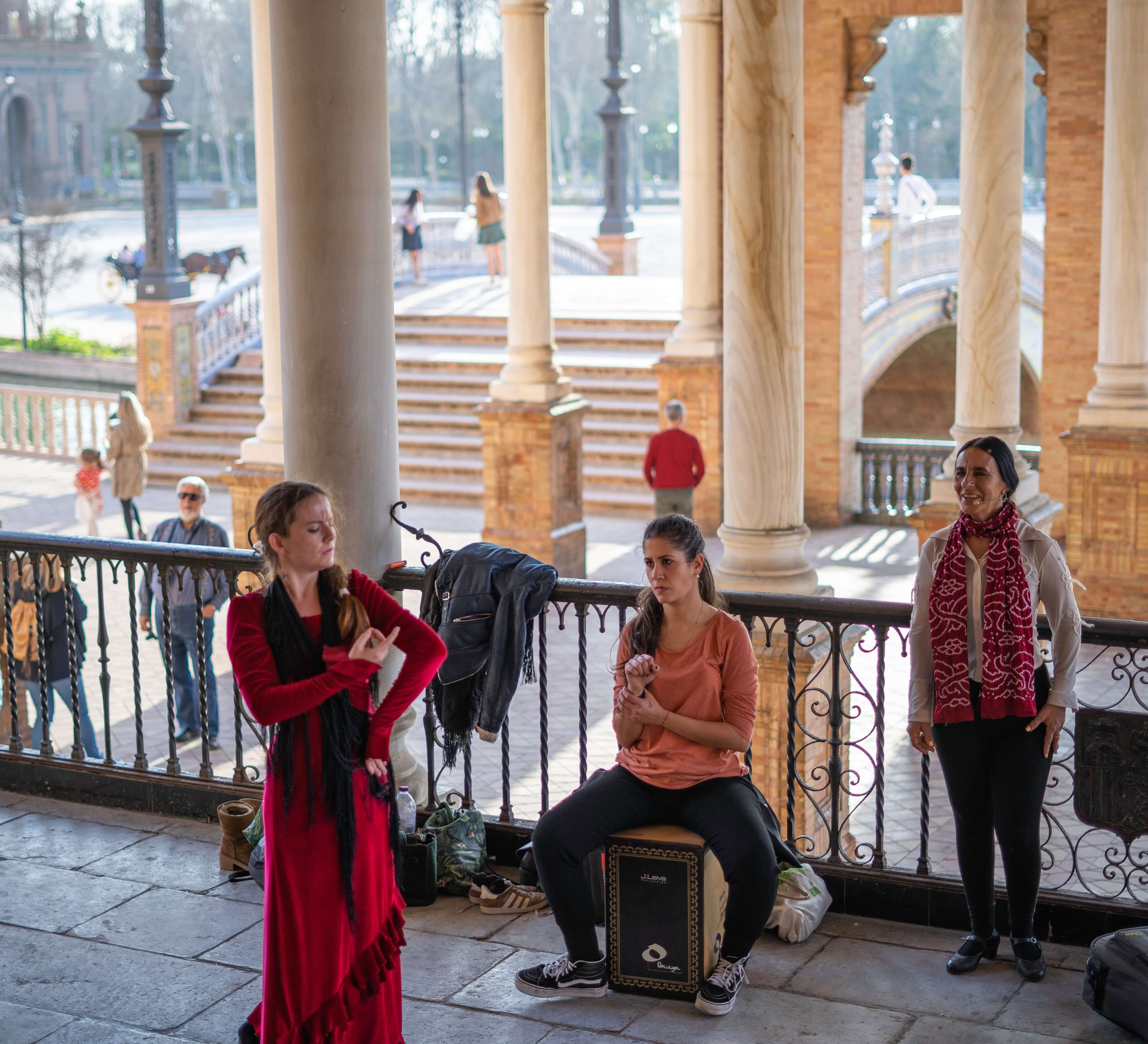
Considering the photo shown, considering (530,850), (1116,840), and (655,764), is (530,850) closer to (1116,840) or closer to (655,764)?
(655,764)

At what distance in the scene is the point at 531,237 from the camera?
39.9 feet

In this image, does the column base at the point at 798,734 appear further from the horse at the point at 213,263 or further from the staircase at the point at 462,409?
the horse at the point at 213,263

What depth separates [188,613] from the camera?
8.55m

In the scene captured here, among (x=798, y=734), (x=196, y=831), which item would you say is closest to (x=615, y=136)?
(x=798, y=734)

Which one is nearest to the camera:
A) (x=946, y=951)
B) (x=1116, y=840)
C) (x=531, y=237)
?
(x=946, y=951)

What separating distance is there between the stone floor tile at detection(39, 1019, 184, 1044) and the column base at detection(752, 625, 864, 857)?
296 cm

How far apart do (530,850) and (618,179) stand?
20.4 metres

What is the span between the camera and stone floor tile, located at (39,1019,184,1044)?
4.27m

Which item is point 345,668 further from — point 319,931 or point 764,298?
point 764,298

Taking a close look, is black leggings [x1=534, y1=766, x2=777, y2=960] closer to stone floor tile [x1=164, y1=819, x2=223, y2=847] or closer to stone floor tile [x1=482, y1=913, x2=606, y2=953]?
stone floor tile [x1=482, y1=913, x2=606, y2=953]

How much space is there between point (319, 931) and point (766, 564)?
3396mm

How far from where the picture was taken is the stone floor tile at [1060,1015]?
4211 millimetres

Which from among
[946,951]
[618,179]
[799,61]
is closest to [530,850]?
[946,951]

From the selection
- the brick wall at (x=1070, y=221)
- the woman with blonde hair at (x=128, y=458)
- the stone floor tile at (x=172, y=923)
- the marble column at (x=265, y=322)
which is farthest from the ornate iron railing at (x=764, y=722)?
the brick wall at (x=1070, y=221)
